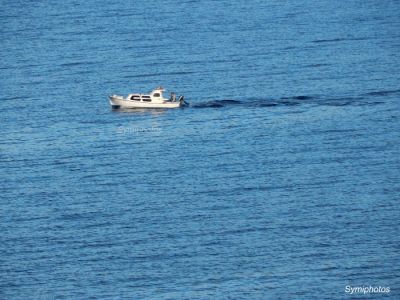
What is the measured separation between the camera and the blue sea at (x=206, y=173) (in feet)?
343

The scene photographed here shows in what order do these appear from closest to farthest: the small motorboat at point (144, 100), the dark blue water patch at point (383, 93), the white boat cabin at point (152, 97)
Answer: the small motorboat at point (144, 100), the white boat cabin at point (152, 97), the dark blue water patch at point (383, 93)

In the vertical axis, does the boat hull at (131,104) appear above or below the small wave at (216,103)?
above

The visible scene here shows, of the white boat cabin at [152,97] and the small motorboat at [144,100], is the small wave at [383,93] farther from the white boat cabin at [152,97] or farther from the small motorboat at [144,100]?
the white boat cabin at [152,97]

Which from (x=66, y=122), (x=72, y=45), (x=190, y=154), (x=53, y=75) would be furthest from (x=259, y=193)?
(x=72, y=45)

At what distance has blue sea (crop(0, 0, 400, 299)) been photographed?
10450 cm

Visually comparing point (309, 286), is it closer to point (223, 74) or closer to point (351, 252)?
point (351, 252)

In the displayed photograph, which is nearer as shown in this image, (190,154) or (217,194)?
(217,194)

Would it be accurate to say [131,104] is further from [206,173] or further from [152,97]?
[206,173]

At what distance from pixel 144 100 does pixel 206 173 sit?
86.0ft

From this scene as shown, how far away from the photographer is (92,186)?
127 meters

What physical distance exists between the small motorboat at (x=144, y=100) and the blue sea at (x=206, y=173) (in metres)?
1.25

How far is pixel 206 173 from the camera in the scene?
129 m

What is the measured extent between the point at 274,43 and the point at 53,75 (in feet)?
106

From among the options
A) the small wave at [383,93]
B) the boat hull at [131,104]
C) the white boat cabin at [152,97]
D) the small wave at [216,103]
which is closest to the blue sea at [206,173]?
the small wave at [383,93]
